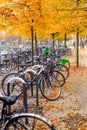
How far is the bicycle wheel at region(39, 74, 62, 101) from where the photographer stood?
8.32 meters

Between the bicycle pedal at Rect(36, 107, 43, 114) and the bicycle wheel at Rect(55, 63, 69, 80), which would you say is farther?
the bicycle wheel at Rect(55, 63, 69, 80)

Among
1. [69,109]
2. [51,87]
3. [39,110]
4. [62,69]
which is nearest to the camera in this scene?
[39,110]

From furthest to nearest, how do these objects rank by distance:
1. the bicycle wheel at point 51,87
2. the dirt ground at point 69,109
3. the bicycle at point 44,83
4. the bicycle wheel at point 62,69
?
the bicycle wheel at point 62,69 < the bicycle wheel at point 51,87 < the bicycle at point 44,83 < the dirt ground at point 69,109

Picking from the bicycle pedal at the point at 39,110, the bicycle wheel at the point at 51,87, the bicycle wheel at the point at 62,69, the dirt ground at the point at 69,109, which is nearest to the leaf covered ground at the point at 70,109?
the dirt ground at the point at 69,109

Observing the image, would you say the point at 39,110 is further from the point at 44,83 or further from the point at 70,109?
the point at 44,83

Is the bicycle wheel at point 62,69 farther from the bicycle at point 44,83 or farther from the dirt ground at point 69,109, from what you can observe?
the bicycle at point 44,83

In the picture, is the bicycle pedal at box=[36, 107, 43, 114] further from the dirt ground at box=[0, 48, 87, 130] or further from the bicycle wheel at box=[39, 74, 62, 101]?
the bicycle wheel at box=[39, 74, 62, 101]

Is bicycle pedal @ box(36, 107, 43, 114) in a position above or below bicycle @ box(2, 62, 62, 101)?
below

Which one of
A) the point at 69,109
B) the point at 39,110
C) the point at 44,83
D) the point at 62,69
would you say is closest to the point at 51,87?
the point at 44,83

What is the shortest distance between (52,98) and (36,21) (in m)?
3.98

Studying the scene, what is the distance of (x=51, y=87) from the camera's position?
871cm

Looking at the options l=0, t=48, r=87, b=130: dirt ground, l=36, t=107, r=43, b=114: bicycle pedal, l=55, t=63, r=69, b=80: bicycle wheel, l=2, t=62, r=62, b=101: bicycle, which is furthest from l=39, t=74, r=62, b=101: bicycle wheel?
l=55, t=63, r=69, b=80: bicycle wheel

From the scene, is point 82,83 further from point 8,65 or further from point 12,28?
point 8,65

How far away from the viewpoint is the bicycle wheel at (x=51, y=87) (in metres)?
8.32
